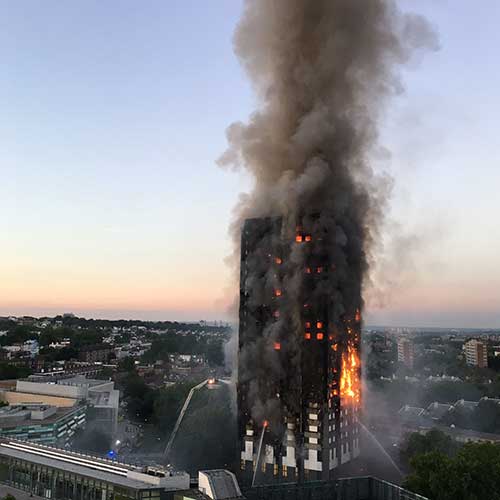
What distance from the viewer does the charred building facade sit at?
48.1 metres

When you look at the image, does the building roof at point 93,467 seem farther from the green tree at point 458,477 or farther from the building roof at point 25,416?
the green tree at point 458,477

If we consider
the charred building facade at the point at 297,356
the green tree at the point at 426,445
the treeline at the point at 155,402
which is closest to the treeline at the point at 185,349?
the treeline at the point at 155,402

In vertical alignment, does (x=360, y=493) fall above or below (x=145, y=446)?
above

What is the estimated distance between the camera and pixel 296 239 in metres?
52.2

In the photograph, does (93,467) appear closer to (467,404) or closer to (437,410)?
(437,410)

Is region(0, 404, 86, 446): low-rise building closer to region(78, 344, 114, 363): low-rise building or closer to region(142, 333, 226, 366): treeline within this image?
region(142, 333, 226, 366): treeline

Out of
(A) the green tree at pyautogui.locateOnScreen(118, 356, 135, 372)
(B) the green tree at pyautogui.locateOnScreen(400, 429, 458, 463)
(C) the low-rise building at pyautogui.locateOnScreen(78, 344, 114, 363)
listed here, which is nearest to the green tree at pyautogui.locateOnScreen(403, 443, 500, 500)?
(B) the green tree at pyautogui.locateOnScreen(400, 429, 458, 463)

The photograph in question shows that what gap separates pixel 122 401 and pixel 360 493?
62.2 meters

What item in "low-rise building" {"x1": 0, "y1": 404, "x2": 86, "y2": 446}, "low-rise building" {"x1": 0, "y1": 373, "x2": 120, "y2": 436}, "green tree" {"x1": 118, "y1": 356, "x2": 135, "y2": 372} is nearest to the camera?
"low-rise building" {"x1": 0, "y1": 404, "x2": 86, "y2": 446}

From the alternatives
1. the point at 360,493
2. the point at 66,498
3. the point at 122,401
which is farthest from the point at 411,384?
the point at 66,498

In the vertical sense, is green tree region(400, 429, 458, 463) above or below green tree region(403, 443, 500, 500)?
below

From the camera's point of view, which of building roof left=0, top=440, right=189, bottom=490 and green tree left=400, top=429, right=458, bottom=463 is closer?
building roof left=0, top=440, right=189, bottom=490

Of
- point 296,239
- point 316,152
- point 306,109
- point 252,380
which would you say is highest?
point 306,109

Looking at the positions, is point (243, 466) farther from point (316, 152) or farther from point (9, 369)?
point (9, 369)
